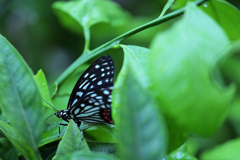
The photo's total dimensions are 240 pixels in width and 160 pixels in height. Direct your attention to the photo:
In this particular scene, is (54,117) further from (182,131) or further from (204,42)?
(204,42)

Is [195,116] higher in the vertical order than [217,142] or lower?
higher

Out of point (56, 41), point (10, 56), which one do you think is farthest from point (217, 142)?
point (10, 56)

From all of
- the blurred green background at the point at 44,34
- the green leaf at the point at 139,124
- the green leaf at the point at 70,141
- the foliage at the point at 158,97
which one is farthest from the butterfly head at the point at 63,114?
the blurred green background at the point at 44,34

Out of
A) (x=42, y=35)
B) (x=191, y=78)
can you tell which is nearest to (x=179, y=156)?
(x=191, y=78)

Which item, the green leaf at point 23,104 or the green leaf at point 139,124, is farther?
the green leaf at point 23,104

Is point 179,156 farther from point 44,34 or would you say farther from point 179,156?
point 44,34

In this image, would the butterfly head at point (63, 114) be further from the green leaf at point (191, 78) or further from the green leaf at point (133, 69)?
the green leaf at point (191, 78)

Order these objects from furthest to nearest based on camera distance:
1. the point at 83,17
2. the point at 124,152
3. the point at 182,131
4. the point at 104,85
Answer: the point at 83,17 → the point at 104,85 → the point at 182,131 → the point at 124,152
